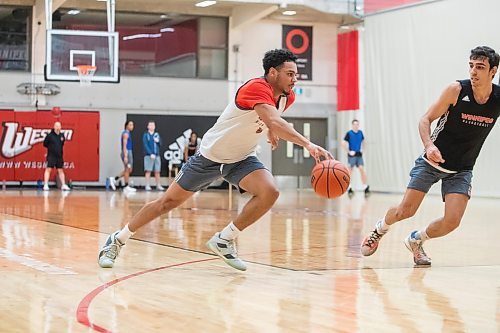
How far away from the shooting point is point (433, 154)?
7102mm

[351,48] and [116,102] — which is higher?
[351,48]

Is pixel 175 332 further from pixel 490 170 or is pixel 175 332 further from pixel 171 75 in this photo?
pixel 171 75

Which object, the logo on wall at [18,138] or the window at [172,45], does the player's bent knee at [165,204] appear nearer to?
the logo on wall at [18,138]

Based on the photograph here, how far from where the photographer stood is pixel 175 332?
446 cm

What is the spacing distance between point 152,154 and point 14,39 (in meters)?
5.24

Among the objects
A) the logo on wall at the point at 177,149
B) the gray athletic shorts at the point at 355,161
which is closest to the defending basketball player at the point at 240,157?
the gray athletic shorts at the point at 355,161

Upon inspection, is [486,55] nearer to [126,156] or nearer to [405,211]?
[405,211]

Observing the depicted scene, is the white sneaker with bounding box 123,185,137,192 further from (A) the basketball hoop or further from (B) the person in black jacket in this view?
(A) the basketball hoop

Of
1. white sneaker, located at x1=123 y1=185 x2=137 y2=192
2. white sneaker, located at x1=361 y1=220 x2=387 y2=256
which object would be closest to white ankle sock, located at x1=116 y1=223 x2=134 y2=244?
white sneaker, located at x1=361 y1=220 x2=387 y2=256

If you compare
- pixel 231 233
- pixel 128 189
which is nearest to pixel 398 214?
pixel 231 233

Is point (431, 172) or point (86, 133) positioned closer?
point (431, 172)

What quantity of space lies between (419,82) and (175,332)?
21456 millimetres

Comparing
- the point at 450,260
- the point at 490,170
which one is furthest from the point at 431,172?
the point at 490,170

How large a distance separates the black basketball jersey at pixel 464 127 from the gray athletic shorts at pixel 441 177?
0.28 feet
